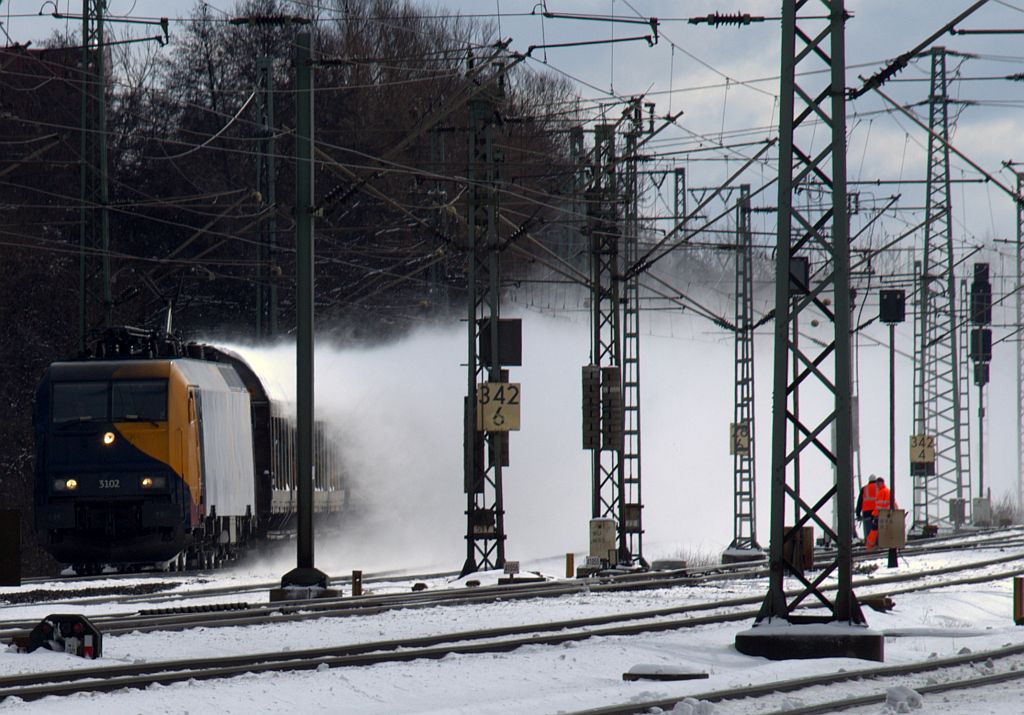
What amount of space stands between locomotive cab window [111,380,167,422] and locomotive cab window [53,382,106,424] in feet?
0.71

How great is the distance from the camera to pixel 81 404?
3100 centimetres

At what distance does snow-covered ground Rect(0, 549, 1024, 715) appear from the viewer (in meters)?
13.7

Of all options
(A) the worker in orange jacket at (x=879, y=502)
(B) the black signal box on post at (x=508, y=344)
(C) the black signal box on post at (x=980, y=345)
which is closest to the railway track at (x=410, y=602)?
(B) the black signal box on post at (x=508, y=344)

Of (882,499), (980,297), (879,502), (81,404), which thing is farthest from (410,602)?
(980,297)

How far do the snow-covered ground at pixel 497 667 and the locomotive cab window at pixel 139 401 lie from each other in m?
7.49

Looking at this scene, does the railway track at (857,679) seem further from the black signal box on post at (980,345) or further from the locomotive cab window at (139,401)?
the black signal box on post at (980,345)

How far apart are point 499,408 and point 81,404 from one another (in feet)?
23.6

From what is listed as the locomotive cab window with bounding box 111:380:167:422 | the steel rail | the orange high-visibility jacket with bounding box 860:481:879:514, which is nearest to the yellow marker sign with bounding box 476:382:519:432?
the locomotive cab window with bounding box 111:380:167:422

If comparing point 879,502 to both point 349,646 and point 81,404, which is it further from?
point 349,646

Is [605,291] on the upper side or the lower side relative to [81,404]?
upper

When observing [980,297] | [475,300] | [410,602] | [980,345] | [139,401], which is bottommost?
[410,602]

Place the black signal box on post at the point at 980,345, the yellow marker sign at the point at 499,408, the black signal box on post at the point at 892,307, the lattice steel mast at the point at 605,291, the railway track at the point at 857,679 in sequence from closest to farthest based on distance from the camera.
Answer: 1. the railway track at the point at 857,679
2. the yellow marker sign at the point at 499,408
3. the lattice steel mast at the point at 605,291
4. the black signal box on post at the point at 892,307
5. the black signal box on post at the point at 980,345

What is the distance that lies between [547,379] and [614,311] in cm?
2291

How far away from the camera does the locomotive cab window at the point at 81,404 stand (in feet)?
102
